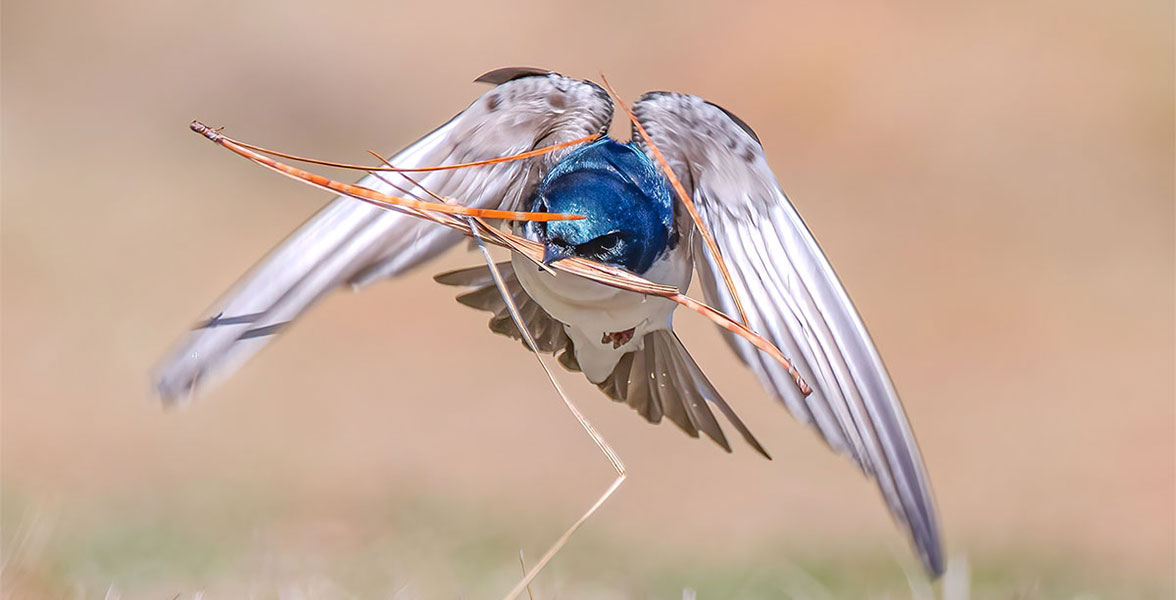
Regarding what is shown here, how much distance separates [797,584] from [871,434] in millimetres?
649

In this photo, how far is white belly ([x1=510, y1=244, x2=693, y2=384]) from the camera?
2.16 m

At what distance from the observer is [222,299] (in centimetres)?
233

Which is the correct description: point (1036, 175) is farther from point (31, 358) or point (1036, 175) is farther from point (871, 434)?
point (871, 434)

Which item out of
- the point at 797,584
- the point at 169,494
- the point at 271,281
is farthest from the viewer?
the point at 169,494

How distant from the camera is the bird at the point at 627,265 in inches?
80.5

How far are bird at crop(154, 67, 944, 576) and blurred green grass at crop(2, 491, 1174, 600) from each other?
1.25 feet

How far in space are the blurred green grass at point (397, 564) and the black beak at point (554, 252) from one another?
0.68m

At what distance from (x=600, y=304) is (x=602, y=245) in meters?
0.11

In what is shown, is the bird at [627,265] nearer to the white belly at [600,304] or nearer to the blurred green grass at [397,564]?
the white belly at [600,304]

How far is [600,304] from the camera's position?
86.4 inches

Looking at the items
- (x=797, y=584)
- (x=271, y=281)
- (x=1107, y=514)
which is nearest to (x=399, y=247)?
(x=271, y=281)

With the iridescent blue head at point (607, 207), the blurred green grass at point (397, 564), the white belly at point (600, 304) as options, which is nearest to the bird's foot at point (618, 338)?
the white belly at point (600, 304)

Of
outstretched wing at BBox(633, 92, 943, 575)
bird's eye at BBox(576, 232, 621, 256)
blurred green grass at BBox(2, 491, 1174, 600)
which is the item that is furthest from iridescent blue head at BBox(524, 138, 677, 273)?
blurred green grass at BBox(2, 491, 1174, 600)

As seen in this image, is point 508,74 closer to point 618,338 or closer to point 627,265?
point 627,265
